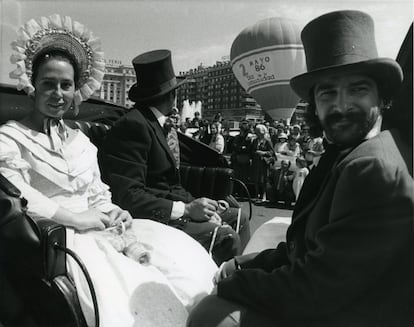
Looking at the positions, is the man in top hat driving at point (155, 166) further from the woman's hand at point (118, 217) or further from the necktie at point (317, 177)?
the necktie at point (317, 177)

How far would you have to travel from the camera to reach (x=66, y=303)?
137 centimetres

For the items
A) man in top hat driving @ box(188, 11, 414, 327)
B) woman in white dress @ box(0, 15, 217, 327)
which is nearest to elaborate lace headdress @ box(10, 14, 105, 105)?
woman in white dress @ box(0, 15, 217, 327)

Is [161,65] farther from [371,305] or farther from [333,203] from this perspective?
[371,305]

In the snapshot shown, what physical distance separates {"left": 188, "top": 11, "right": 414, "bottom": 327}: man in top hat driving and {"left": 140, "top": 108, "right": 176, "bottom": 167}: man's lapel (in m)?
1.39

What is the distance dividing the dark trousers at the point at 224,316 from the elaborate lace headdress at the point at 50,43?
1.31 meters

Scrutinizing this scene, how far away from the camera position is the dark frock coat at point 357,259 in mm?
906

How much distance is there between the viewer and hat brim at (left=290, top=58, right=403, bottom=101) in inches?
42.9

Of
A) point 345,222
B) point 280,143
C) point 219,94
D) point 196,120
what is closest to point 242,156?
point 280,143

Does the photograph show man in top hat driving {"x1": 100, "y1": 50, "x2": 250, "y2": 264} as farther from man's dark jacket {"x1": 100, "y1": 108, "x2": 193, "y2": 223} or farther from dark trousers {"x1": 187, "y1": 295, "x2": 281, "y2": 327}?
dark trousers {"x1": 187, "y1": 295, "x2": 281, "y2": 327}

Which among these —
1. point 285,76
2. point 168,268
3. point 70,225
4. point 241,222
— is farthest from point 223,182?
point 285,76

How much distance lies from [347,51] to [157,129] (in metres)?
A: 1.55

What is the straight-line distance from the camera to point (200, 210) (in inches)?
93.0

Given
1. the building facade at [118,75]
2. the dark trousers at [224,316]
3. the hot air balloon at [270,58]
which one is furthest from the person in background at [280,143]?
the dark trousers at [224,316]

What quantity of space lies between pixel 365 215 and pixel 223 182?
2.20 m
